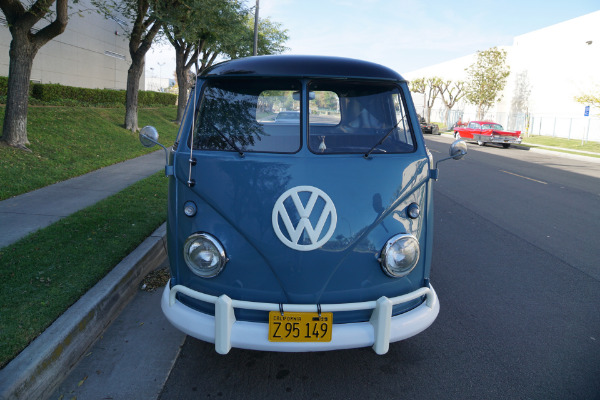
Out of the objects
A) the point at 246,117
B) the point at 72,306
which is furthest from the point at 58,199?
the point at 246,117

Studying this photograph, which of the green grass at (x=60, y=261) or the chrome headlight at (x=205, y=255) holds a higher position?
the chrome headlight at (x=205, y=255)

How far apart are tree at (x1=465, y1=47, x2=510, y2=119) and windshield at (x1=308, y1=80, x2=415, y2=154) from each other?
1628 inches

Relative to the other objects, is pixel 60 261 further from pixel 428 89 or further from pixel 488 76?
pixel 428 89

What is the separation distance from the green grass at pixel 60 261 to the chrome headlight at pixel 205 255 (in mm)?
1279

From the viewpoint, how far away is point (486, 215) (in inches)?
311

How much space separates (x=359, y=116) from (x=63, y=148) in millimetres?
9612

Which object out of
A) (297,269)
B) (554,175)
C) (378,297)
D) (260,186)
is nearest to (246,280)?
(297,269)

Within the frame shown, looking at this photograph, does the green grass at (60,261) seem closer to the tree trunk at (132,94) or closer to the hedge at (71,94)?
the tree trunk at (132,94)

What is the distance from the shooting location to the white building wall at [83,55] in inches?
845

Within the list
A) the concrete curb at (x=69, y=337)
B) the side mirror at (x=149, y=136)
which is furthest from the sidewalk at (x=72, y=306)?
the side mirror at (x=149, y=136)

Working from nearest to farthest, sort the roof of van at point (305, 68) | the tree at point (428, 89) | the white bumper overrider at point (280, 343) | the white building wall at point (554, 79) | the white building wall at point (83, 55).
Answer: the white bumper overrider at point (280, 343)
the roof of van at point (305, 68)
the white building wall at point (83, 55)
the white building wall at point (554, 79)
the tree at point (428, 89)

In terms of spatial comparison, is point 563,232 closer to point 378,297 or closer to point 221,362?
point 378,297

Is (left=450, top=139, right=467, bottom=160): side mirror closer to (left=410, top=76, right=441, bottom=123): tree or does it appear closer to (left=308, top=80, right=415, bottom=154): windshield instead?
(left=308, top=80, right=415, bottom=154): windshield

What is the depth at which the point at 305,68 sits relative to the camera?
3158 millimetres
